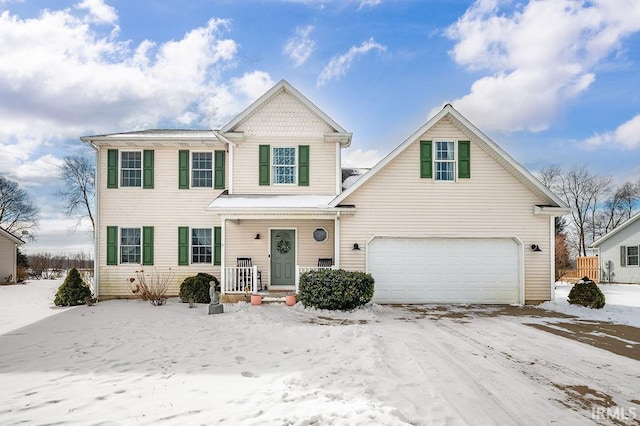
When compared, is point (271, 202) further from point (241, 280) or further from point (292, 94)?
point (292, 94)

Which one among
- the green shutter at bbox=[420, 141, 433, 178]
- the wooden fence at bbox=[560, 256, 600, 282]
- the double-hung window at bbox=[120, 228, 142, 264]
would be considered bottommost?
the wooden fence at bbox=[560, 256, 600, 282]

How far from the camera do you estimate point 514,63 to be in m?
15.7

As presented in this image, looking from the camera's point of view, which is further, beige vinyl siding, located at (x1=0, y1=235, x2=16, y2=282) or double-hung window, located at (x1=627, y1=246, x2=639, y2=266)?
beige vinyl siding, located at (x1=0, y1=235, x2=16, y2=282)

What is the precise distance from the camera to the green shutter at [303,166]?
14.1 metres

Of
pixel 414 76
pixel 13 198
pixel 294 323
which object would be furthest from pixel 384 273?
pixel 13 198

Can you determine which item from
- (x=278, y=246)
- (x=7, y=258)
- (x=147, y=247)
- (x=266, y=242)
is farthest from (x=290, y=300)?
(x=7, y=258)

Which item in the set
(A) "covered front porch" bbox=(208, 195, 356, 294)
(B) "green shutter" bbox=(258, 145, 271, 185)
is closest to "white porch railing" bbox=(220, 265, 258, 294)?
(A) "covered front porch" bbox=(208, 195, 356, 294)

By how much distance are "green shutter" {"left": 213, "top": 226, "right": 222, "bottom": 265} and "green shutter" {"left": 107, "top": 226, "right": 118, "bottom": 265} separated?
3737 mm

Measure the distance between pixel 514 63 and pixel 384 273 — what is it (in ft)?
34.6

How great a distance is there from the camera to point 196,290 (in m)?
12.8

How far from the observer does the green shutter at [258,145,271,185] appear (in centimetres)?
1406

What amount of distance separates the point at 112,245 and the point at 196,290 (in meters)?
4.32

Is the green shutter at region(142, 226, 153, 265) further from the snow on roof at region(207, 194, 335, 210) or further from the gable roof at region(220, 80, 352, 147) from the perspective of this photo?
the gable roof at region(220, 80, 352, 147)

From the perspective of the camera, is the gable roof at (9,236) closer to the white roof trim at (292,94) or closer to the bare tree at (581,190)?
the white roof trim at (292,94)
